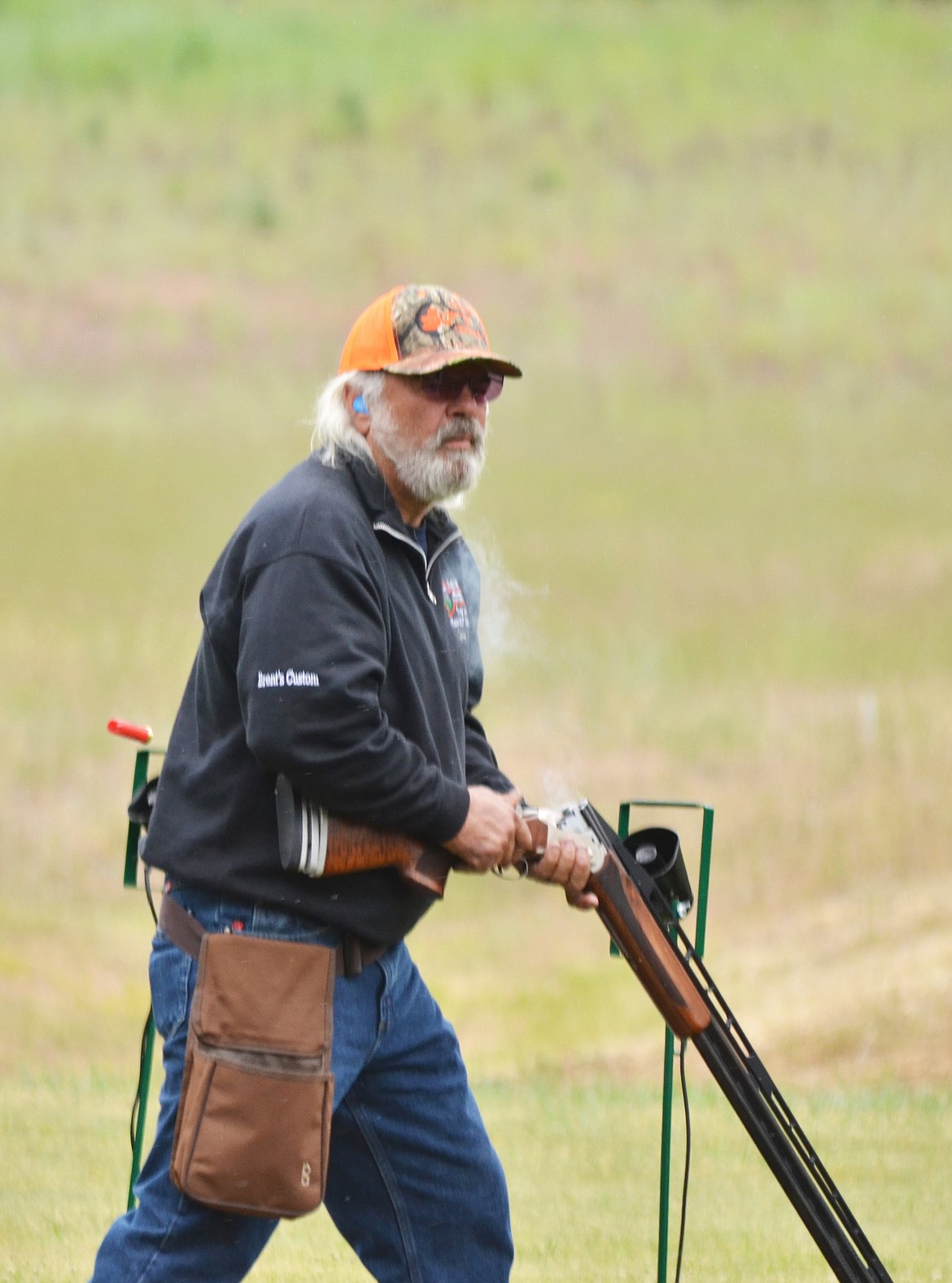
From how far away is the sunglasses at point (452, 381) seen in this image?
7.17ft

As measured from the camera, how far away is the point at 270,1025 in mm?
2027

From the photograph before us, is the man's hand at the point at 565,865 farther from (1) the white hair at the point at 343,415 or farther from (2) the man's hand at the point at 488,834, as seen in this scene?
(1) the white hair at the point at 343,415

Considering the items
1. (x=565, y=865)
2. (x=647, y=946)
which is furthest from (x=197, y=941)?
(x=647, y=946)

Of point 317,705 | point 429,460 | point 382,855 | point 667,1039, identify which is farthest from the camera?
point 667,1039

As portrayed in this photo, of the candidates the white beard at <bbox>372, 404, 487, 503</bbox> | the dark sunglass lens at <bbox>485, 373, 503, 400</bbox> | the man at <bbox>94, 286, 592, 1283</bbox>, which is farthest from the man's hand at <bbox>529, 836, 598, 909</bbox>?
the dark sunglass lens at <bbox>485, 373, 503, 400</bbox>

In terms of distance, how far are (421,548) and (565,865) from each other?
0.47 m

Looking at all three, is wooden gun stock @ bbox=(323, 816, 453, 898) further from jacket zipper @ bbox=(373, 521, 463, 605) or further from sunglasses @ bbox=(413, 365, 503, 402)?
sunglasses @ bbox=(413, 365, 503, 402)

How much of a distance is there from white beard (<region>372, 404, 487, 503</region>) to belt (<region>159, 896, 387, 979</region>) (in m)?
0.59

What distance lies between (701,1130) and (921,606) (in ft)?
16.0

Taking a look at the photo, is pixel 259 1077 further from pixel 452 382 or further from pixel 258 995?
pixel 452 382

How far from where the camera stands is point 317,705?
1.95 metres

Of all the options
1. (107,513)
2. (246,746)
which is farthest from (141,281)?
(246,746)

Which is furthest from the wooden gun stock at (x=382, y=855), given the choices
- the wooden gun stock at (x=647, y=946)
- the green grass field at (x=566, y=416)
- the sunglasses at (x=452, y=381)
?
the green grass field at (x=566, y=416)

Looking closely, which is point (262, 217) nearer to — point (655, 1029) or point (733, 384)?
point (733, 384)
